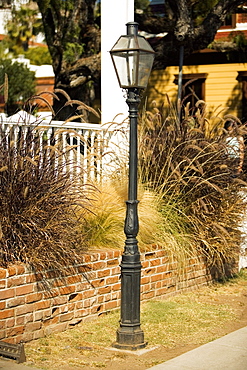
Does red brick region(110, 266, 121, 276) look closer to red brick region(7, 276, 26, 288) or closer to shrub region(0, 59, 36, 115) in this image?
red brick region(7, 276, 26, 288)

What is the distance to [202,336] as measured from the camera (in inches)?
272

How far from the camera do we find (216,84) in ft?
64.8

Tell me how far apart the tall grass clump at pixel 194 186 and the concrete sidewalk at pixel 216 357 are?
7.20 feet

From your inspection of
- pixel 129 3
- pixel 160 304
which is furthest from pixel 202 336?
pixel 129 3

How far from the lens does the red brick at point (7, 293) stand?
6152 mm

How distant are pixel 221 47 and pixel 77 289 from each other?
12.8m

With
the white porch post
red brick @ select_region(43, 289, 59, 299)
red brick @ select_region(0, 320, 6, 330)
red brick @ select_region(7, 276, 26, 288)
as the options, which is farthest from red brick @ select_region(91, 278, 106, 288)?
the white porch post

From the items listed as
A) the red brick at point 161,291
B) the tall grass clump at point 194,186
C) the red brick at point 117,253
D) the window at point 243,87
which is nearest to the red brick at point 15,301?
the red brick at point 117,253

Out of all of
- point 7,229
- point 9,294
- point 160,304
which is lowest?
point 160,304

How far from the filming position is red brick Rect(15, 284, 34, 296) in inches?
249

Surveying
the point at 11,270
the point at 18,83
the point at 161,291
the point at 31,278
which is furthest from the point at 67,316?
the point at 18,83

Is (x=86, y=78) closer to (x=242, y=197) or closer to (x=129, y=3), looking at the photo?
(x=129, y=3)

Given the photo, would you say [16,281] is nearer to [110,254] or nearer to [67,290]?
[67,290]

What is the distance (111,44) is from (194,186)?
8.16 feet
